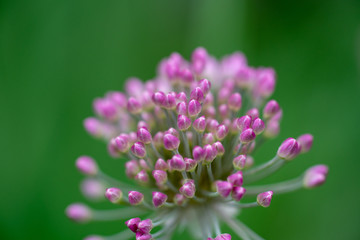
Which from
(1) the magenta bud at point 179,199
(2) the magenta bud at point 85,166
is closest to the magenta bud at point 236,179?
(1) the magenta bud at point 179,199

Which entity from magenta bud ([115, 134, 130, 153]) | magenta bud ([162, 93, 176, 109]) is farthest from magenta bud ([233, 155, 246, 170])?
magenta bud ([115, 134, 130, 153])

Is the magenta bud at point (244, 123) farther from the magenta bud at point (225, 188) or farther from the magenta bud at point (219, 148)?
the magenta bud at point (225, 188)

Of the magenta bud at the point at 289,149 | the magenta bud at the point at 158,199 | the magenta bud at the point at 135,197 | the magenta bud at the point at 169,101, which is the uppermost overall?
the magenta bud at the point at 169,101

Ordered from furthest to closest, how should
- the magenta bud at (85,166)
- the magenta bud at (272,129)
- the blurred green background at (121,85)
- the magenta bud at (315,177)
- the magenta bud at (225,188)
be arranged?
the blurred green background at (121,85)
the magenta bud at (85,166)
the magenta bud at (272,129)
the magenta bud at (315,177)
the magenta bud at (225,188)

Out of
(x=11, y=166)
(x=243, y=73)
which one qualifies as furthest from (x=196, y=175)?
(x=11, y=166)

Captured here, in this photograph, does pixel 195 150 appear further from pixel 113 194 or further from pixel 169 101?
pixel 113 194

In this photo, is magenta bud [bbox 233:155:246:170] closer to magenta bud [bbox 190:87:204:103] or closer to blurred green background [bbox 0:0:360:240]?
magenta bud [bbox 190:87:204:103]
